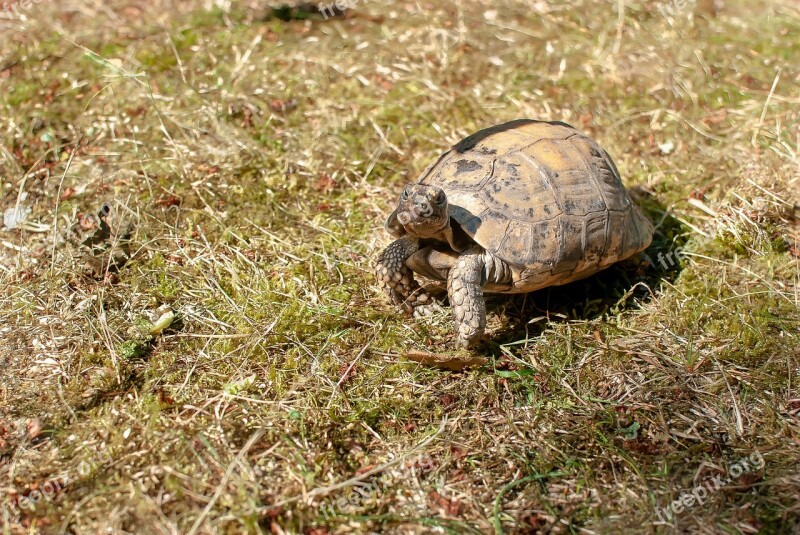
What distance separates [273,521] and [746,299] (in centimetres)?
317

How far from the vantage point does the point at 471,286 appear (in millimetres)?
3848

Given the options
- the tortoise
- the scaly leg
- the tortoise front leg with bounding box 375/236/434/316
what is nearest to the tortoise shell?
the tortoise

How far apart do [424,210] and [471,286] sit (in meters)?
0.51

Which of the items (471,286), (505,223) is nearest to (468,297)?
(471,286)

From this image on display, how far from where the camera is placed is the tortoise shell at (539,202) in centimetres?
391

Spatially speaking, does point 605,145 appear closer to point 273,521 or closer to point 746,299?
point 746,299

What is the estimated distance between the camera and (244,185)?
5.26 metres

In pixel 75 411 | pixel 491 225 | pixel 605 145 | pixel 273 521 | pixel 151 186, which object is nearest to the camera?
pixel 273 521

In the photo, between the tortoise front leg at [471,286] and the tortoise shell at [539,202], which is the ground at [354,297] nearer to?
the tortoise front leg at [471,286]

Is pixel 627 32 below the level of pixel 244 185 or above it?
above

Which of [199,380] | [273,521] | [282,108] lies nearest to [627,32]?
[282,108]

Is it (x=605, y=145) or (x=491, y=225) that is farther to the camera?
(x=605, y=145)

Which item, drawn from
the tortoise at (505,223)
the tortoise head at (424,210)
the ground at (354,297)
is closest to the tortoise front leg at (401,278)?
the tortoise at (505,223)

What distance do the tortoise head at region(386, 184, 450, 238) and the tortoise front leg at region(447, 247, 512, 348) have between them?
0.84ft
